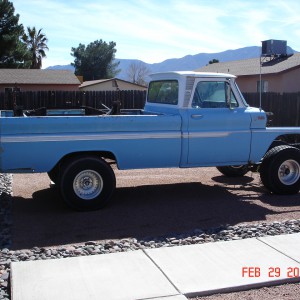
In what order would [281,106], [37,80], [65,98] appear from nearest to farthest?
[65,98] → [281,106] → [37,80]

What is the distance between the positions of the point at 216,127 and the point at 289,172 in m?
1.80

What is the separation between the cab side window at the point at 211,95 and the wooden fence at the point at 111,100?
314 inches

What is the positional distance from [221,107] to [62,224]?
11.1 ft

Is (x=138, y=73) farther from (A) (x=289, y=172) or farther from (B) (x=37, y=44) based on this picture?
(A) (x=289, y=172)

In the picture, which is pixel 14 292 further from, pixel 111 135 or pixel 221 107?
pixel 221 107

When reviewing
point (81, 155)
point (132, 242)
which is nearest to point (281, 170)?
point (81, 155)

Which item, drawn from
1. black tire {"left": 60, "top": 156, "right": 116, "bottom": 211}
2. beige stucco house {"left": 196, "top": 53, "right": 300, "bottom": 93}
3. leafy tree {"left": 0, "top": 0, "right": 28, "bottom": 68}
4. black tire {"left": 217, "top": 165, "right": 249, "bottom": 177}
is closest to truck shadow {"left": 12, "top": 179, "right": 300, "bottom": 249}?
black tire {"left": 60, "top": 156, "right": 116, "bottom": 211}

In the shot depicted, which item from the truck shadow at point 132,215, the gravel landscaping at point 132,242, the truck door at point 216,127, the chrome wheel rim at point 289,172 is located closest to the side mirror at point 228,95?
the truck door at point 216,127

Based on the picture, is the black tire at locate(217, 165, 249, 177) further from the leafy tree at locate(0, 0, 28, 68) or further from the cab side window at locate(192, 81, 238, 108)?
the leafy tree at locate(0, 0, 28, 68)

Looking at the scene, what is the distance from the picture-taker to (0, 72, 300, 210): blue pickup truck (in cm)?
723

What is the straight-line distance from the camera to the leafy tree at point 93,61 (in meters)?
63.6

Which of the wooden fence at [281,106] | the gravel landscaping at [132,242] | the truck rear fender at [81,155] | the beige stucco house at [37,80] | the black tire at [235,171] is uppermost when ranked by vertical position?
the beige stucco house at [37,80]

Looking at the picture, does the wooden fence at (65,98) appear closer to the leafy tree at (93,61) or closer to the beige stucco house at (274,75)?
the beige stucco house at (274,75)

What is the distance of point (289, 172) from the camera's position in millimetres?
8945
